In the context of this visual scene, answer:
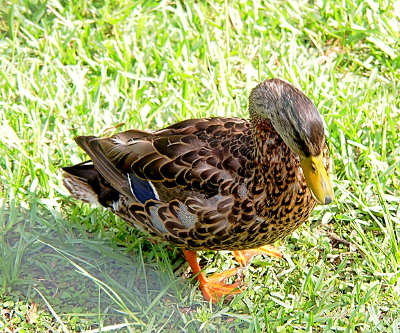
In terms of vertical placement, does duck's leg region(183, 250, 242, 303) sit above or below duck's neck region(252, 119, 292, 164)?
below

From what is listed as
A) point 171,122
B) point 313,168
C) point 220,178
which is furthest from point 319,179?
point 171,122

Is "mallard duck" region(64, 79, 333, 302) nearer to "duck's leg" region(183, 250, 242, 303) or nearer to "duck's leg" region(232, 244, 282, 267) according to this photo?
"duck's leg" region(183, 250, 242, 303)

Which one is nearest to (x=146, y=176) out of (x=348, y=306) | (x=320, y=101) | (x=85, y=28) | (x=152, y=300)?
(x=152, y=300)

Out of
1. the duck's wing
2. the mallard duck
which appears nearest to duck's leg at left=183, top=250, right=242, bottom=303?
the mallard duck

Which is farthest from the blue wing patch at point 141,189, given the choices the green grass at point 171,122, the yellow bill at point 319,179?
the yellow bill at point 319,179

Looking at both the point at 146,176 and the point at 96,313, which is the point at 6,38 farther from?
the point at 96,313

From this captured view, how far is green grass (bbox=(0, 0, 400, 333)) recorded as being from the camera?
3.50 metres

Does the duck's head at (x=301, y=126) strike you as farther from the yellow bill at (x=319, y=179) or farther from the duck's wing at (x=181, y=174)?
the duck's wing at (x=181, y=174)

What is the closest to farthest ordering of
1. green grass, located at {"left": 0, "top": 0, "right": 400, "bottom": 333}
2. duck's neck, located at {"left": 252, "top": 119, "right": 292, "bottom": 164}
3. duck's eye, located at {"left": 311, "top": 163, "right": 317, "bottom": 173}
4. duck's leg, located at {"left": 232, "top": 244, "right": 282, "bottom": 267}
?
duck's eye, located at {"left": 311, "top": 163, "right": 317, "bottom": 173}, duck's neck, located at {"left": 252, "top": 119, "right": 292, "bottom": 164}, green grass, located at {"left": 0, "top": 0, "right": 400, "bottom": 333}, duck's leg, located at {"left": 232, "top": 244, "right": 282, "bottom": 267}

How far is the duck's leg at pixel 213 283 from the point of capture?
360 cm

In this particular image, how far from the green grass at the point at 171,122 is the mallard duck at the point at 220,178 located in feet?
0.90

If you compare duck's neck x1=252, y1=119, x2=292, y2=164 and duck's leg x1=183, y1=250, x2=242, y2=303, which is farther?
duck's leg x1=183, y1=250, x2=242, y2=303

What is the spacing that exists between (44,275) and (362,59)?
9.78ft

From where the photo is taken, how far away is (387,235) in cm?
373
